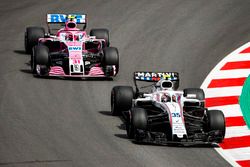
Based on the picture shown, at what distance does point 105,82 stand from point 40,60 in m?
2.10

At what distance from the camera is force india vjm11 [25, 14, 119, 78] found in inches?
1054

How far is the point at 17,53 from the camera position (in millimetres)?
30297

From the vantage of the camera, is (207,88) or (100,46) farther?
(100,46)

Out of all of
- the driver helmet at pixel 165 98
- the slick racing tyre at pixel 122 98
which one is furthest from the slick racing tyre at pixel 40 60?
the driver helmet at pixel 165 98

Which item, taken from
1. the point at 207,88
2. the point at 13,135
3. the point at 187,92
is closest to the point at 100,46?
the point at 207,88

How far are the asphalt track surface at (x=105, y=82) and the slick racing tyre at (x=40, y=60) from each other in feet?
1.23

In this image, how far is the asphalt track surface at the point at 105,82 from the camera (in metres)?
19.3

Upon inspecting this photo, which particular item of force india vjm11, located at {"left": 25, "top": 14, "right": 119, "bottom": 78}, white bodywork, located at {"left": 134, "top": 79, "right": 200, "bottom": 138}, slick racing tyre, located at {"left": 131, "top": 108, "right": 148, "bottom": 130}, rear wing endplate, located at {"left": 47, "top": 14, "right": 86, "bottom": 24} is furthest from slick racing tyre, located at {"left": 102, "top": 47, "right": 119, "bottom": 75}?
slick racing tyre, located at {"left": 131, "top": 108, "right": 148, "bottom": 130}

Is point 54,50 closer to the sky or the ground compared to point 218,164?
closer to the sky

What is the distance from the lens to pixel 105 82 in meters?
26.8

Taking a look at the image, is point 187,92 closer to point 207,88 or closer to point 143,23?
point 207,88

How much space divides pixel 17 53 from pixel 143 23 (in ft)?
19.4

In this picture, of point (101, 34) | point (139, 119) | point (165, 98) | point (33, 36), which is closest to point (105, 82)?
point (101, 34)

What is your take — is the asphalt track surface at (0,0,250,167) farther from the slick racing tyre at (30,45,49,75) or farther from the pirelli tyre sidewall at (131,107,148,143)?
the slick racing tyre at (30,45,49,75)
